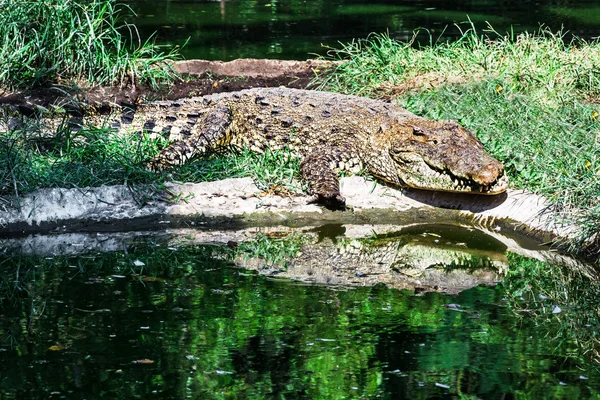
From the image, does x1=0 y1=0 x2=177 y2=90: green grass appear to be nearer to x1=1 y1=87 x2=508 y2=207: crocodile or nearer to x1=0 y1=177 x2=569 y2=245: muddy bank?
x1=1 y1=87 x2=508 y2=207: crocodile

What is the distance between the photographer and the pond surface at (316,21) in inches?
482

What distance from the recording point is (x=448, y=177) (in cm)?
696

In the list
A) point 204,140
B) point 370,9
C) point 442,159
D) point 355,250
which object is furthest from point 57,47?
point 370,9

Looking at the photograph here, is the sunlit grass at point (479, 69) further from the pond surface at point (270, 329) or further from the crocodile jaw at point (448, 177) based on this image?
the pond surface at point (270, 329)

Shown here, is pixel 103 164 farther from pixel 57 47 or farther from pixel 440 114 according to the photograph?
pixel 440 114

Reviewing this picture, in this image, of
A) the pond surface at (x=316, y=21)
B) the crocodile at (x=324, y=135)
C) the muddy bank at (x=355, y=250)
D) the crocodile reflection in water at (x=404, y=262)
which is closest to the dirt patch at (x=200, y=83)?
the crocodile at (x=324, y=135)

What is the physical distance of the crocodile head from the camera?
22.1ft

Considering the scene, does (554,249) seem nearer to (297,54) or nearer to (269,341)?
(269,341)

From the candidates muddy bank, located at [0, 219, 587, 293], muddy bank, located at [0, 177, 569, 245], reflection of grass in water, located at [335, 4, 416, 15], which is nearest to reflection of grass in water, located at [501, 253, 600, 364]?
muddy bank, located at [0, 219, 587, 293]

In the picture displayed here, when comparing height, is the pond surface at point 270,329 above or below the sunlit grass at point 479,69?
below

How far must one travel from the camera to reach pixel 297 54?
37.9 ft

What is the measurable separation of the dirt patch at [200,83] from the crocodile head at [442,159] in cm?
241

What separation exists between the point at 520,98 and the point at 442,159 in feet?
4.66

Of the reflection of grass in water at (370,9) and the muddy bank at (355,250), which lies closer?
the muddy bank at (355,250)
